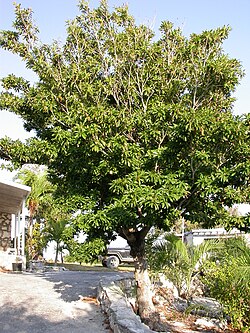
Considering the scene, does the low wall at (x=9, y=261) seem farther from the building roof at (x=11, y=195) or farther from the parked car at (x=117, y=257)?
the parked car at (x=117, y=257)

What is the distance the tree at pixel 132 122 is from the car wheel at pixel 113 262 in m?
14.5

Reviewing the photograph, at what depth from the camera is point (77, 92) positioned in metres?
6.88

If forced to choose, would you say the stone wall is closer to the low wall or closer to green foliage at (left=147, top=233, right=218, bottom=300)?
the low wall

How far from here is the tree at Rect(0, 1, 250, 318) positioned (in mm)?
5762

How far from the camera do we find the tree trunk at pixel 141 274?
8.02 meters

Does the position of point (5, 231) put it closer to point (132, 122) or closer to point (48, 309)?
point (48, 309)

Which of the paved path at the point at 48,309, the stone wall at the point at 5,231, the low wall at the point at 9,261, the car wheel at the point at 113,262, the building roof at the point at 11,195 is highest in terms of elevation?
the building roof at the point at 11,195

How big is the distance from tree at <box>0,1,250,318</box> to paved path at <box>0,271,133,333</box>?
1413 mm

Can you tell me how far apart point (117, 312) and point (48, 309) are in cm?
194

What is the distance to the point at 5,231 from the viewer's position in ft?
55.7

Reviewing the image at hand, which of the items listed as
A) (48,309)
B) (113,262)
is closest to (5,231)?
(113,262)

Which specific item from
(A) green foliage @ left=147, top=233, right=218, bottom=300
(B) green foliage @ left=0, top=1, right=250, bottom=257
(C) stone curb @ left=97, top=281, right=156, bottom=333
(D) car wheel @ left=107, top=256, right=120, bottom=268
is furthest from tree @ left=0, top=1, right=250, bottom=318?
(D) car wheel @ left=107, top=256, right=120, bottom=268

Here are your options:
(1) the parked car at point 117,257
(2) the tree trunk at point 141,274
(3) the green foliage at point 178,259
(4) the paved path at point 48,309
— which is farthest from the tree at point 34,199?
(2) the tree trunk at point 141,274

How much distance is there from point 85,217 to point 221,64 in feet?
11.4
